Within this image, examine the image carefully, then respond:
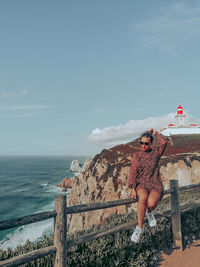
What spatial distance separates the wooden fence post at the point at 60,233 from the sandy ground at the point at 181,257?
2415 mm

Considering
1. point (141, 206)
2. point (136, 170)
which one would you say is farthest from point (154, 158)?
point (141, 206)

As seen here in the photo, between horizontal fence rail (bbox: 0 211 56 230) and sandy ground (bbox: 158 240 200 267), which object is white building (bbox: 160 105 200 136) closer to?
sandy ground (bbox: 158 240 200 267)

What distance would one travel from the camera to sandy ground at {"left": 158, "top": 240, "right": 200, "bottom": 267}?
5.30 metres

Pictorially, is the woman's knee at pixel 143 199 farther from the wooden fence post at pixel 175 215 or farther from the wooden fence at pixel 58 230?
the wooden fence post at pixel 175 215

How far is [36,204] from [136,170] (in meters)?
38.0

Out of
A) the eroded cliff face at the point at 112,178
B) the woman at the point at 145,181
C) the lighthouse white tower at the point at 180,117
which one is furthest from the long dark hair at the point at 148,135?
the lighthouse white tower at the point at 180,117

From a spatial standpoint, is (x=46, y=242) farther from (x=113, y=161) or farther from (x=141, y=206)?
(x=113, y=161)

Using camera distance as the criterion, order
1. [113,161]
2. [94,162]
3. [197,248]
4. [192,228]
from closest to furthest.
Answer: [197,248]
[192,228]
[113,161]
[94,162]

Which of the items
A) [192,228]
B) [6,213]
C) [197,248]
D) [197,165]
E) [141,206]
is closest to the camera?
[141,206]

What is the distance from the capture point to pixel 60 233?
4.04 metres

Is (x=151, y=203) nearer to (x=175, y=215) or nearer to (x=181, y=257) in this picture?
(x=175, y=215)

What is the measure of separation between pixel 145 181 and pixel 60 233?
6.29 ft

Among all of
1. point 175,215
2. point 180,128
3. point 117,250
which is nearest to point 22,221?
point 117,250

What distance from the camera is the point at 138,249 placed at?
17.7 feet
